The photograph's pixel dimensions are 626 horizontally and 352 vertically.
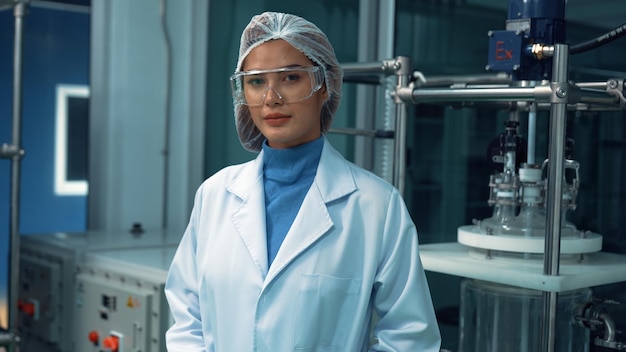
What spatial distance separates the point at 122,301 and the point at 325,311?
133 centimetres

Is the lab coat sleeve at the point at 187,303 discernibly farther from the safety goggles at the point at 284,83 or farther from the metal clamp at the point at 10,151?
the metal clamp at the point at 10,151

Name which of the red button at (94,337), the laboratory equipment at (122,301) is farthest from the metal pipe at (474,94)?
the red button at (94,337)

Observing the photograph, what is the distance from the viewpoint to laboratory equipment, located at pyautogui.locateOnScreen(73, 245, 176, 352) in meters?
2.45

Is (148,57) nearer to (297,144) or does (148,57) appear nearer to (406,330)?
(297,144)

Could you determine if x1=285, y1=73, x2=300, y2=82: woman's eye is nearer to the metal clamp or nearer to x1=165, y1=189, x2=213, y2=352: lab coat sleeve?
x1=165, y1=189, x2=213, y2=352: lab coat sleeve

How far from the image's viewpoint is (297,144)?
1.46 metres

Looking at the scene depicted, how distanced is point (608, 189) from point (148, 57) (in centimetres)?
202

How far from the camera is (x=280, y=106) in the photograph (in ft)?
4.55

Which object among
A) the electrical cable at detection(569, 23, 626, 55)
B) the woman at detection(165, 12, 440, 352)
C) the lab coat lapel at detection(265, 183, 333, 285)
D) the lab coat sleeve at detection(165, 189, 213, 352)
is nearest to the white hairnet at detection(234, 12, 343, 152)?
the woman at detection(165, 12, 440, 352)

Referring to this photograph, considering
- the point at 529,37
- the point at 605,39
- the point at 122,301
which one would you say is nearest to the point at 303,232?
the point at 529,37

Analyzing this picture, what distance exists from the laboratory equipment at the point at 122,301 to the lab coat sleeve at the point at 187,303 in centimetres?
89

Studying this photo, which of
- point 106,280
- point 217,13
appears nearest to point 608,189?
point 106,280

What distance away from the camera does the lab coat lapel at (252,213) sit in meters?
1.41

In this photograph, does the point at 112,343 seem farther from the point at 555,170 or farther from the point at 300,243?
the point at 555,170
